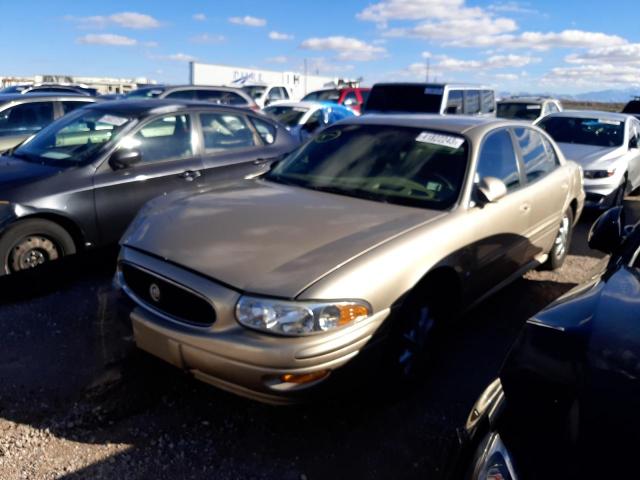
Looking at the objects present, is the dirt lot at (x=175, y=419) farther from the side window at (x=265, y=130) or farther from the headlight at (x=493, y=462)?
the side window at (x=265, y=130)

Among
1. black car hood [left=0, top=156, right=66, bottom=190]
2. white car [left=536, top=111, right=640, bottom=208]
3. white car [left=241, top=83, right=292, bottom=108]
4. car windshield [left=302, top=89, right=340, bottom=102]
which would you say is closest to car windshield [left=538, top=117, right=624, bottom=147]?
white car [left=536, top=111, right=640, bottom=208]

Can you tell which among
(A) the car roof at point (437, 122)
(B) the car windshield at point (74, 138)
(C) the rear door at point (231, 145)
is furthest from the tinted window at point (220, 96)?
(A) the car roof at point (437, 122)

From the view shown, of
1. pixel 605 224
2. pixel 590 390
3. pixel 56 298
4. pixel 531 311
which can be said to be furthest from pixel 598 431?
pixel 56 298

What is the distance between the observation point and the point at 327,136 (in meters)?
4.20

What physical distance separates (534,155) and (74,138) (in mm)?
4205

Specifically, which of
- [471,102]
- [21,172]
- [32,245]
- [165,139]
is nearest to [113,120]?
[165,139]

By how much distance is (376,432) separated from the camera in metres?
2.80

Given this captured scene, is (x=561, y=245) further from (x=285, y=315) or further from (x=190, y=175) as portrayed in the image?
(x=285, y=315)

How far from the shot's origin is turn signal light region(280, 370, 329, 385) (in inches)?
96.0

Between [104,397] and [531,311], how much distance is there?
10.8 feet

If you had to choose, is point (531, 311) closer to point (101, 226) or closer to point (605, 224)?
point (605, 224)

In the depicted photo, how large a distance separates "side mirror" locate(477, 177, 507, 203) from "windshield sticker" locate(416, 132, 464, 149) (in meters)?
0.38

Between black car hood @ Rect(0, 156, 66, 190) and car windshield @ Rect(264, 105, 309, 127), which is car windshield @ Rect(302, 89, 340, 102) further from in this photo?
black car hood @ Rect(0, 156, 66, 190)

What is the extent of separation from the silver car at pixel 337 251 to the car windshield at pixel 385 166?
0.04ft
